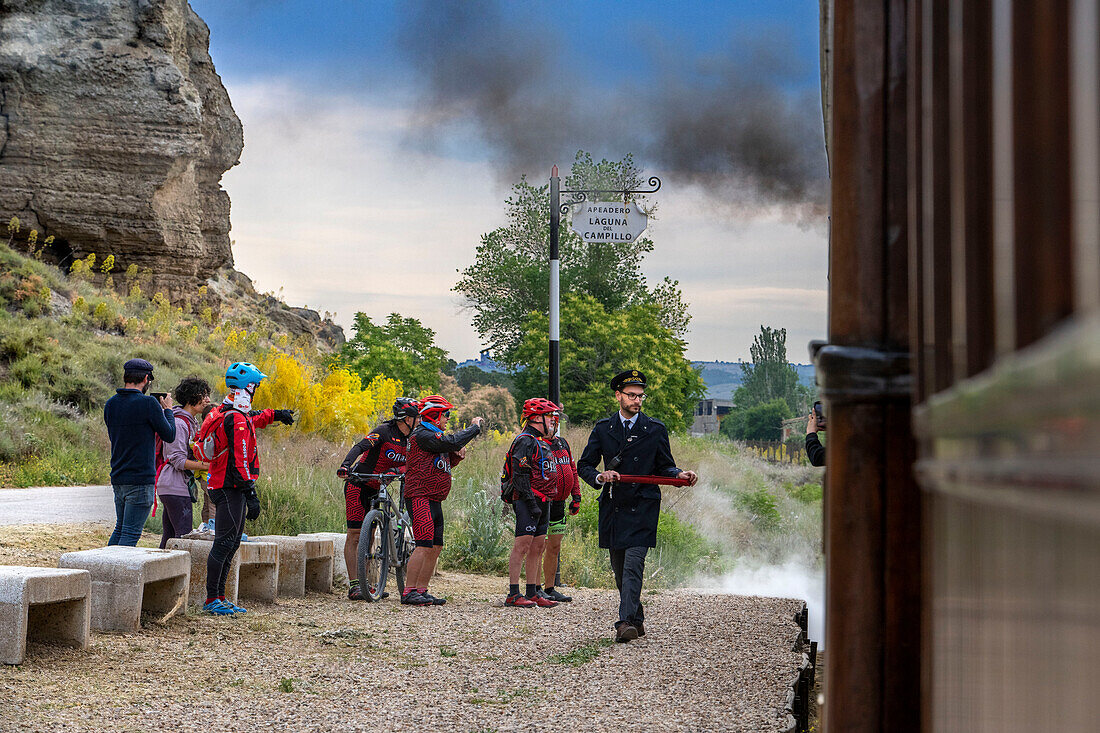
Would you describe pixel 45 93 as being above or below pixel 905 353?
above

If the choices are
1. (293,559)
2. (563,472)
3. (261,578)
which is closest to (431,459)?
(563,472)

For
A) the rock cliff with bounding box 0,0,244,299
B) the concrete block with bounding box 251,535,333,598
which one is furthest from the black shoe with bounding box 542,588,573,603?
the rock cliff with bounding box 0,0,244,299

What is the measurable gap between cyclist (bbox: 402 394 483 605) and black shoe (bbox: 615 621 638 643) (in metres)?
1.96

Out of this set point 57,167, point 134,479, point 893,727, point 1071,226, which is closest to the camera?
point 1071,226

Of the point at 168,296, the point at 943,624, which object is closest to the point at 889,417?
the point at 943,624

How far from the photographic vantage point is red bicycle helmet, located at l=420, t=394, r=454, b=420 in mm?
8852

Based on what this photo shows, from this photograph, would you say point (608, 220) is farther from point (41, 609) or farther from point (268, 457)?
point (41, 609)

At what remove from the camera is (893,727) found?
186cm

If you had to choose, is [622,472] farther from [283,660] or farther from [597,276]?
[597,276]

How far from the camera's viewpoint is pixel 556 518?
376 inches

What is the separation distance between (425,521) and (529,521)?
88cm

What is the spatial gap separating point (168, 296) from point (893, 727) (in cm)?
3234

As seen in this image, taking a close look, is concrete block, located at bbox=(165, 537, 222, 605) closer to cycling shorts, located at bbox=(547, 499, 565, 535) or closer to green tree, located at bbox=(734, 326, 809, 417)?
cycling shorts, located at bbox=(547, 499, 565, 535)

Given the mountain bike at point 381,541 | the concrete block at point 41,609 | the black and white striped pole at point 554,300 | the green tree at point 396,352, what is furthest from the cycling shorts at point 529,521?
the green tree at point 396,352
